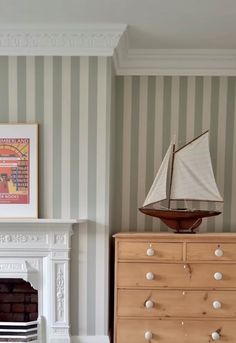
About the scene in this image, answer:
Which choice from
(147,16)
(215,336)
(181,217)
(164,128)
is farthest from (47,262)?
(147,16)

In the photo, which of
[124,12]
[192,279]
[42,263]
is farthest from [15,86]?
[192,279]

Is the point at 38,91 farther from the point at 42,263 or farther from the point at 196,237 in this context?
the point at 196,237

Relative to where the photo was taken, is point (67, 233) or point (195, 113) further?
point (195, 113)

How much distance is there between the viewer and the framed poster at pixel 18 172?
2.62 meters

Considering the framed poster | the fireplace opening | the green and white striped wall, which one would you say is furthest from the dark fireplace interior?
the framed poster

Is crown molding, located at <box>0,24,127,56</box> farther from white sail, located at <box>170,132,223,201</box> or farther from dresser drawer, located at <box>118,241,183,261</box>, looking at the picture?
dresser drawer, located at <box>118,241,183,261</box>

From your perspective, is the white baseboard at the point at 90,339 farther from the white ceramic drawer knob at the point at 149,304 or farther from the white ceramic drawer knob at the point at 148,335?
the white ceramic drawer knob at the point at 149,304

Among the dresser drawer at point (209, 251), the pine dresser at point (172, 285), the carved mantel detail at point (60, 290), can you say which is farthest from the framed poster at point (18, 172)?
the dresser drawer at point (209, 251)

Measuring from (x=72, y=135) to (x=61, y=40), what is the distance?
65cm

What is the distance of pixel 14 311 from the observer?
2.83 m

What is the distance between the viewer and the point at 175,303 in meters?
2.63

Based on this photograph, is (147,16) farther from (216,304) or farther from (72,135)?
(216,304)

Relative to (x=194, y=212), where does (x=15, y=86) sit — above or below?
above

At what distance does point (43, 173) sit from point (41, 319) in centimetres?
103
